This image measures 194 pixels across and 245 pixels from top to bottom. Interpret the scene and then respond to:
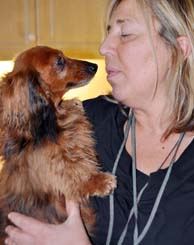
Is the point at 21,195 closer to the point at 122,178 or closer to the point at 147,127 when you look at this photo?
the point at 122,178

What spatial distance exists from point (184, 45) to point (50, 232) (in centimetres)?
65

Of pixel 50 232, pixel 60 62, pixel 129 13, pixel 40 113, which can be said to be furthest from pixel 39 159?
pixel 129 13

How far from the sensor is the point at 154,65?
55.4 inches

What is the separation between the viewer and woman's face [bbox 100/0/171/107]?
4.57 feet

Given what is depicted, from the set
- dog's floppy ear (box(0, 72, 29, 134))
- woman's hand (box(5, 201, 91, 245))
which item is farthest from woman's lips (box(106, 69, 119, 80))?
woman's hand (box(5, 201, 91, 245))

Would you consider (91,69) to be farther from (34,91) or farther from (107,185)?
(107,185)

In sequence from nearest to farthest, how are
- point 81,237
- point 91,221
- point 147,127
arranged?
point 81,237
point 91,221
point 147,127

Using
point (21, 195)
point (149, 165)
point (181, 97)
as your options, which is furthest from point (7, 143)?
point (181, 97)

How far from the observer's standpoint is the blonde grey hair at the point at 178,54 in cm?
137

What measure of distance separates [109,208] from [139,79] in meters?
0.38

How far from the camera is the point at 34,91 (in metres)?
1.42

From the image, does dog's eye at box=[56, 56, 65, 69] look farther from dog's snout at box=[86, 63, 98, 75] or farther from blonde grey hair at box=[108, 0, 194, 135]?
blonde grey hair at box=[108, 0, 194, 135]

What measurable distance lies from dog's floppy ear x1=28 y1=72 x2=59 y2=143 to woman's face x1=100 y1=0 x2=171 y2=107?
204 mm

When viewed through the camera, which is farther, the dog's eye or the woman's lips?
the dog's eye
